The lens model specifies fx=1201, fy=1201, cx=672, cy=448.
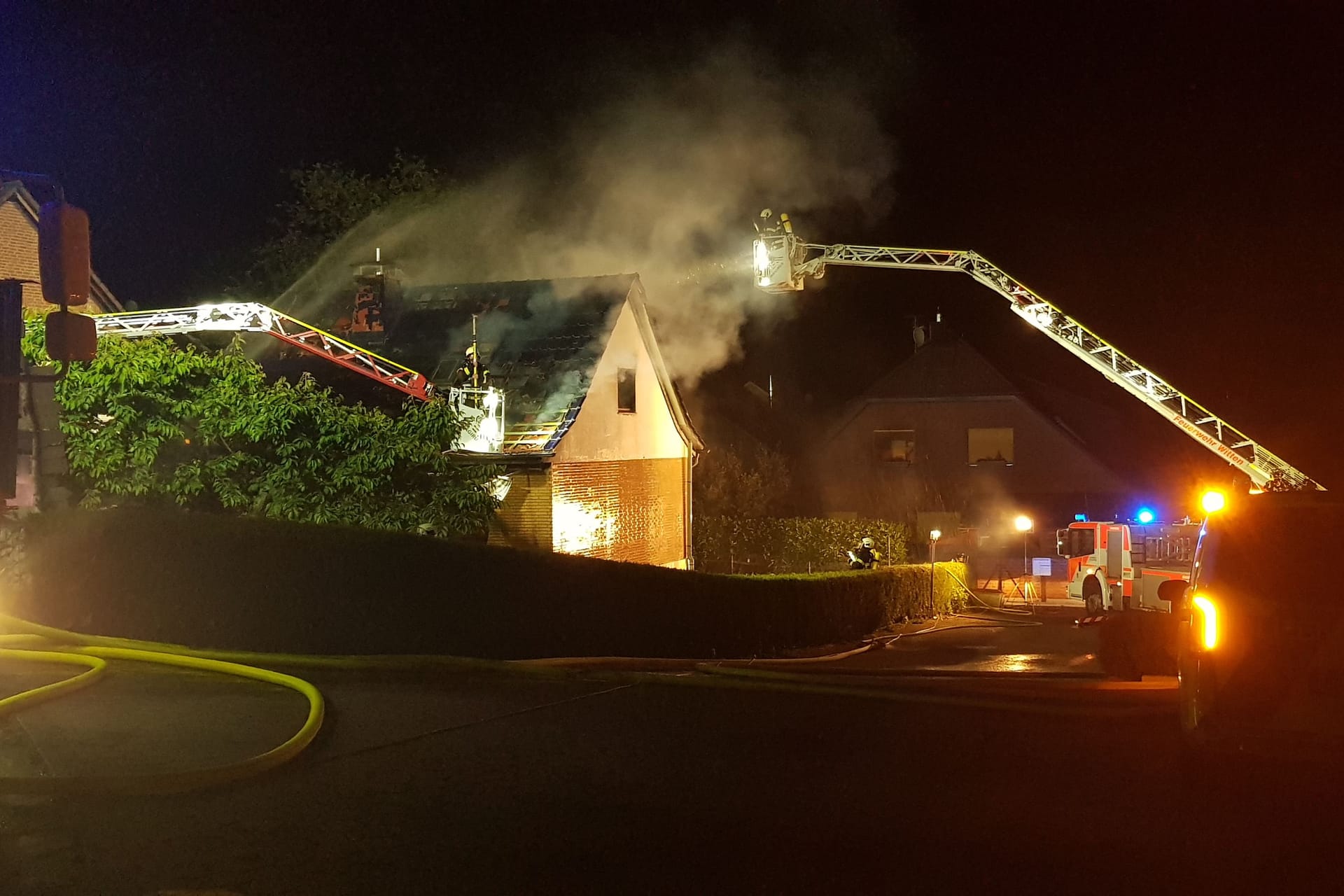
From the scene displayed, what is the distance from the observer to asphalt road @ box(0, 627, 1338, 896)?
473cm

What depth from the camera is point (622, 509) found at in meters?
21.0

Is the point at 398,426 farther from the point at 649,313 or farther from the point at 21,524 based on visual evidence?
the point at 649,313

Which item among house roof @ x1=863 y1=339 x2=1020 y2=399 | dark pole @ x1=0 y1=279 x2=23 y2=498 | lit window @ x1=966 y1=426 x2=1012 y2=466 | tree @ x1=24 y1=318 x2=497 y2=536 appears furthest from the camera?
house roof @ x1=863 y1=339 x2=1020 y2=399

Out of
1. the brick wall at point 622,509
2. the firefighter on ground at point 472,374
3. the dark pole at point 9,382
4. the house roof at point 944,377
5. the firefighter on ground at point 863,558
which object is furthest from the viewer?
the house roof at point 944,377

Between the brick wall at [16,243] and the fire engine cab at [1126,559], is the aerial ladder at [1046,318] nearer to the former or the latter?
the fire engine cab at [1126,559]

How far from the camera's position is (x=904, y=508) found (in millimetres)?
36031

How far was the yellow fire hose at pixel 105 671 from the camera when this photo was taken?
5449mm

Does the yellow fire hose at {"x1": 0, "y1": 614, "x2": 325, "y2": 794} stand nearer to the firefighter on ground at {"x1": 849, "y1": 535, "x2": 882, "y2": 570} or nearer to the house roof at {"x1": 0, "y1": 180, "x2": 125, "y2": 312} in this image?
the house roof at {"x1": 0, "y1": 180, "x2": 125, "y2": 312}

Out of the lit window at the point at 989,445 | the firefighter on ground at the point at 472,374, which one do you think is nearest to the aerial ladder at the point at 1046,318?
the firefighter on ground at the point at 472,374

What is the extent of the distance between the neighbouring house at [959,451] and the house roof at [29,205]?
22.8 m

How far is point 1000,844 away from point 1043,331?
16144 mm

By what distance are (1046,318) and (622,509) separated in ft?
25.8

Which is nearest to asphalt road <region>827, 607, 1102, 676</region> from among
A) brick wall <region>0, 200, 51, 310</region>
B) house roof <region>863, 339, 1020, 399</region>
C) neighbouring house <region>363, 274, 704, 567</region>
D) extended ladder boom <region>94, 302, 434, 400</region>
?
neighbouring house <region>363, 274, 704, 567</region>

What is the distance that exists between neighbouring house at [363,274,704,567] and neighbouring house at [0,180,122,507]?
17.6 ft
